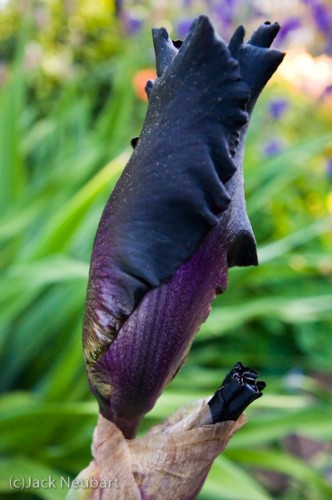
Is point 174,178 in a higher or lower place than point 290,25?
lower

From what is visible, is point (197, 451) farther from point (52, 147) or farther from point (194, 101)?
point (52, 147)

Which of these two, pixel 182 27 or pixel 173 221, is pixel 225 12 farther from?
pixel 173 221

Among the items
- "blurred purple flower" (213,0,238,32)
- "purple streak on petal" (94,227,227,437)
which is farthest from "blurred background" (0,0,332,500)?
"purple streak on petal" (94,227,227,437)

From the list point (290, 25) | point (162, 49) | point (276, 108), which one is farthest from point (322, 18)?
point (162, 49)

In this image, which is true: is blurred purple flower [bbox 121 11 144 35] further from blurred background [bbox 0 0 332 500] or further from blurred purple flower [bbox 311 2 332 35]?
blurred purple flower [bbox 311 2 332 35]

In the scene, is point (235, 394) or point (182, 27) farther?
point (182, 27)

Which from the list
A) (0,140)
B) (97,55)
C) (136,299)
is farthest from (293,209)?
(136,299)

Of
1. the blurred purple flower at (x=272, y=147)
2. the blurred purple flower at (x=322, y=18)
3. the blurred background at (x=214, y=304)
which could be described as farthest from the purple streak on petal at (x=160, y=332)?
the blurred purple flower at (x=272, y=147)
